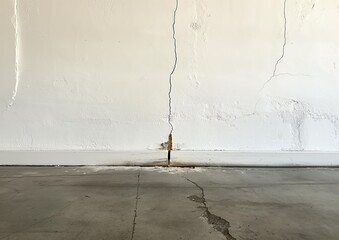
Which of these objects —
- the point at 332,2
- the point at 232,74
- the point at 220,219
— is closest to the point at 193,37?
the point at 232,74

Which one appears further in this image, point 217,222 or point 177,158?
point 177,158

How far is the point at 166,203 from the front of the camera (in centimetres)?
284

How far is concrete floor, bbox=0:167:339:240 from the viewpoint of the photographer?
2.27m

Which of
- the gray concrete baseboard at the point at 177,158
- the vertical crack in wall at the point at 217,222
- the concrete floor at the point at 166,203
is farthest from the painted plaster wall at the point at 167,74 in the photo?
the vertical crack in wall at the point at 217,222

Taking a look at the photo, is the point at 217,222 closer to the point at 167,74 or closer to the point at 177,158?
the point at 177,158

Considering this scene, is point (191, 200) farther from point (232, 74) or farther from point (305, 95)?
point (305, 95)

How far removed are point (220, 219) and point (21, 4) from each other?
10.9ft

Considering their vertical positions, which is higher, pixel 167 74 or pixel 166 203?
Result: pixel 167 74

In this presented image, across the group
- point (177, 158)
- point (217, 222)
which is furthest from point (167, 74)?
point (217, 222)

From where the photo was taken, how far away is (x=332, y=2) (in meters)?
4.31

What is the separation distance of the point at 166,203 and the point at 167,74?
185cm

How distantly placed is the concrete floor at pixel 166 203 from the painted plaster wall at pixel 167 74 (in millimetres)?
485

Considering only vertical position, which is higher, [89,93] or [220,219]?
[89,93]

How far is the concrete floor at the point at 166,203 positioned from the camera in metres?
2.27
